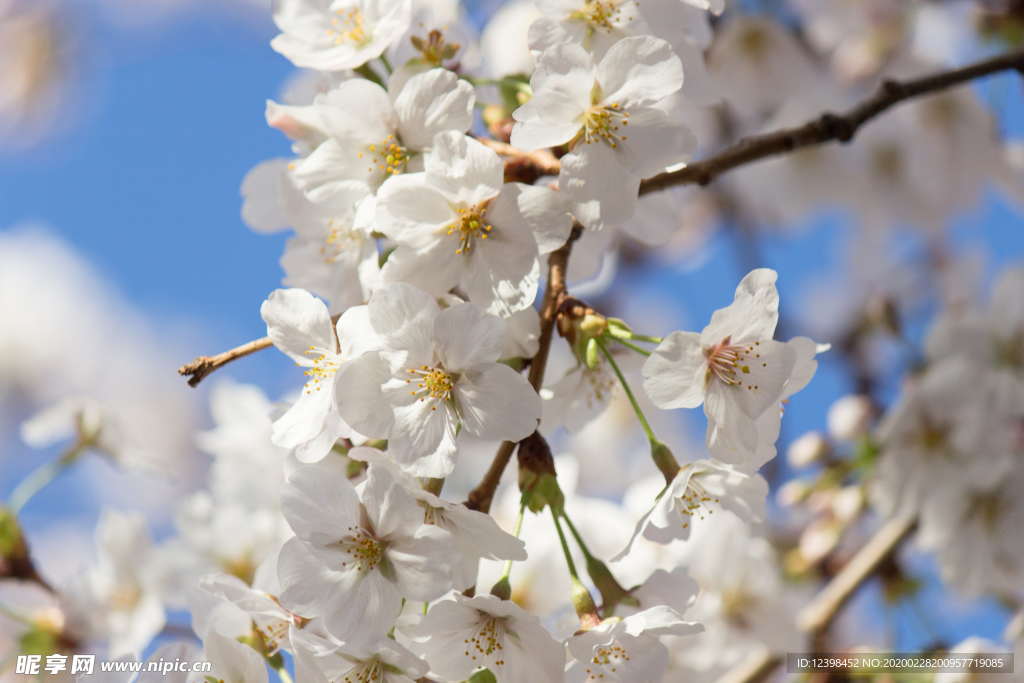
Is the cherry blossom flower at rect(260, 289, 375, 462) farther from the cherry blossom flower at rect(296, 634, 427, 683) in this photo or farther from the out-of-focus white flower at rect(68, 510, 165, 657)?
the out-of-focus white flower at rect(68, 510, 165, 657)

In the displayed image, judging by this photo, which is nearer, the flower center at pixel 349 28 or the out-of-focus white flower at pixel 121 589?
the flower center at pixel 349 28

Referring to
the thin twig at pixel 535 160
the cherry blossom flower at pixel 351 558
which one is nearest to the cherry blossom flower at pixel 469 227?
the thin twig at pixel 535 160

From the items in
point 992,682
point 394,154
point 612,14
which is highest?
point 612,14

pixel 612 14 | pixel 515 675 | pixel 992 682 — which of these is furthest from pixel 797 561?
pixel 612 14

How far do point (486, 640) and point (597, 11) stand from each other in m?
0.74

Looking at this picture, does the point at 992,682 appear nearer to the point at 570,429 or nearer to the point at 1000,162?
the point at 570,429

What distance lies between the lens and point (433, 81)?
1093 millimetres

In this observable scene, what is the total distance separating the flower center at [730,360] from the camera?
1043 mm

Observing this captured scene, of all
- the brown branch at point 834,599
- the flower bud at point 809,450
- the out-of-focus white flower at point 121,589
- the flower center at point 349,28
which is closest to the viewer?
the flower center at point 349,28

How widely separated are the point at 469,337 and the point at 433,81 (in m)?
0.32

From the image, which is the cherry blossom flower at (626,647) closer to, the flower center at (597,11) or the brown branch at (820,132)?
the brown branch at (820,132)

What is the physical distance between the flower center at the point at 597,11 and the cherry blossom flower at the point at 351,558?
583 millimetres

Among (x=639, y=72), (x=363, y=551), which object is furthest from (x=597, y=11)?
(x=363, y=551)

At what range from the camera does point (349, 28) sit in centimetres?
124
